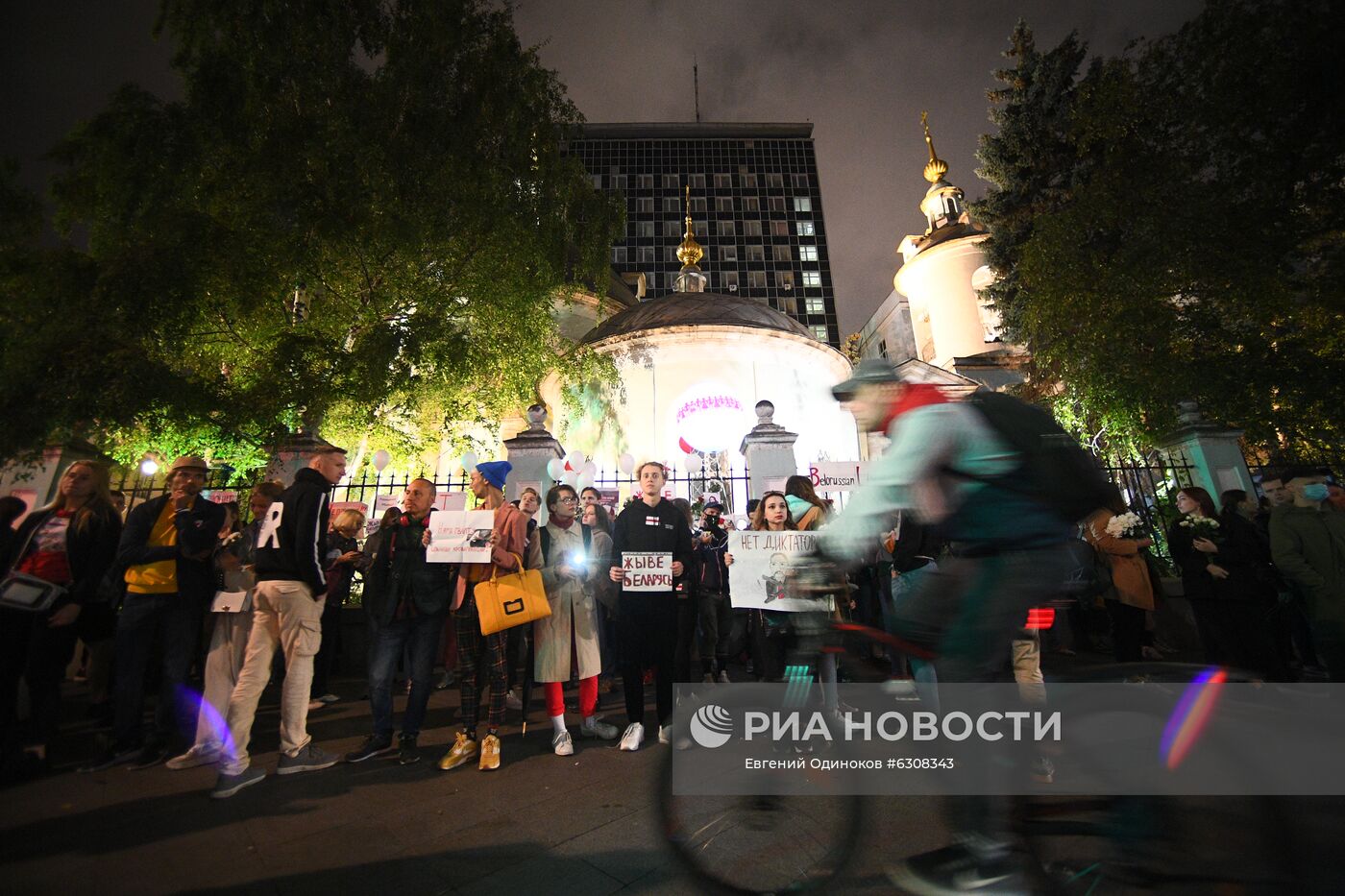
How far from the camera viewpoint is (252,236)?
461 inches

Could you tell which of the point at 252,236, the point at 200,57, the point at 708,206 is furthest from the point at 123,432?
the point at 708,206

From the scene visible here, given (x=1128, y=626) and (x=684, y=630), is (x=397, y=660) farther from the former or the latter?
(x=1128, y=626)

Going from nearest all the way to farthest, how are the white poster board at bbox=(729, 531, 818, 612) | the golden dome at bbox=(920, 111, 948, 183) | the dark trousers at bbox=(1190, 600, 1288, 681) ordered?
the white poster board at bbox=(729, 531, 818, 612) → the dark trousers at bbox=(1190, 600, 1288, 681) → the golden dome at bbox=(920, 111, 948, 183)

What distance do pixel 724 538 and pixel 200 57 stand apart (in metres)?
A: 16.0

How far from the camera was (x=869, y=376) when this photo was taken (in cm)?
290

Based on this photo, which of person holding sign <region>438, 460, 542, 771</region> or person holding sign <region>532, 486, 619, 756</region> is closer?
person holding sign <region>438, 460, 542, 771</region>

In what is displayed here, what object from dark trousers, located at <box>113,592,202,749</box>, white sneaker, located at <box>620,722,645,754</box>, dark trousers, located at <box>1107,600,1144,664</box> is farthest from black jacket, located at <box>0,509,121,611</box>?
dark trousers, located at <box>1107,600,1144,664</box>

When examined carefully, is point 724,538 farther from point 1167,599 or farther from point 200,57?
point 200,57

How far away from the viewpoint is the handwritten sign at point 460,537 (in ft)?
16.4

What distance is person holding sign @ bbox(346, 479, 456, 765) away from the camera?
492 centimetres

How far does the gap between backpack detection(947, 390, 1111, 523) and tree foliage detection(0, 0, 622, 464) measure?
12201mm

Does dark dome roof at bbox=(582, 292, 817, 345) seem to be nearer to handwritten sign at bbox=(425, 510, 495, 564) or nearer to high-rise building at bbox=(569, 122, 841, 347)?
handwritten sign at bbox=(425, 510, 495, 564)

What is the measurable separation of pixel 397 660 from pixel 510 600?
1.19 meters

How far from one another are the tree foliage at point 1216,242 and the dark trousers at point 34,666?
17.6m
